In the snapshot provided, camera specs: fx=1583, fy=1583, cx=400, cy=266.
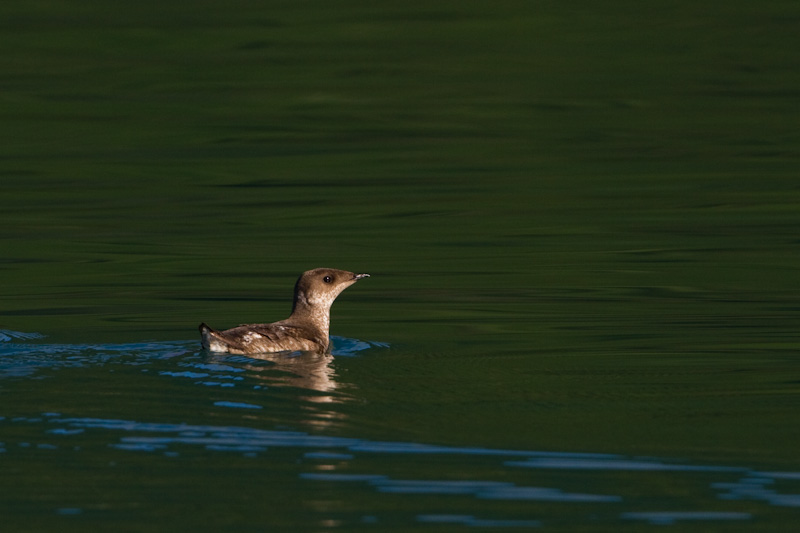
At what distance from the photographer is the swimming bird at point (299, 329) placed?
41.0 feet

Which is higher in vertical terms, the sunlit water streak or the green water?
the green water

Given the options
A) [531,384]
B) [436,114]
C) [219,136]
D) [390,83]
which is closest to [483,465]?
[531,384]

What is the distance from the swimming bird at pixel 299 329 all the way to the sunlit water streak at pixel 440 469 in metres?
1.92

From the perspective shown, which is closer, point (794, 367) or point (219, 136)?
point (794, 367)

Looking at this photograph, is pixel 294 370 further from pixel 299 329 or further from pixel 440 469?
pixel 440 469

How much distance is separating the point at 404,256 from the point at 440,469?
10.5 meters

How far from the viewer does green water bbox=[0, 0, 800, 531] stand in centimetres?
915

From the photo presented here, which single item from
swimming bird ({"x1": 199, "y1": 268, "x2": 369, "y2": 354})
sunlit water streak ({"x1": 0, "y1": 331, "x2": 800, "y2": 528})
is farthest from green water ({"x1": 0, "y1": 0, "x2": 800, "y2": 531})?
swimming bird ({"x1": 199, "y1": 268, "x2": 369, "y2": 354})

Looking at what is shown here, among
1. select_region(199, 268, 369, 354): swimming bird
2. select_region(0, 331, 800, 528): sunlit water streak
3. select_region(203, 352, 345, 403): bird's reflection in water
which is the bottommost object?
select_region(0, 331, 800, 528): sunlit water streak

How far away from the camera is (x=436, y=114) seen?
115 ft

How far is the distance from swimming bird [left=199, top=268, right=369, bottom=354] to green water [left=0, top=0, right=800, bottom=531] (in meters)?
0.39

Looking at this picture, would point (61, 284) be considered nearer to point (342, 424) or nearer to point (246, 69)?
point (342, 424)

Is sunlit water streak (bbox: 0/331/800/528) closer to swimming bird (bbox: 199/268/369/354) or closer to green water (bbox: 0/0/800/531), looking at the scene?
green water (bbox: 0/0/800/531)

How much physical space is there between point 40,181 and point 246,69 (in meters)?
16.0
